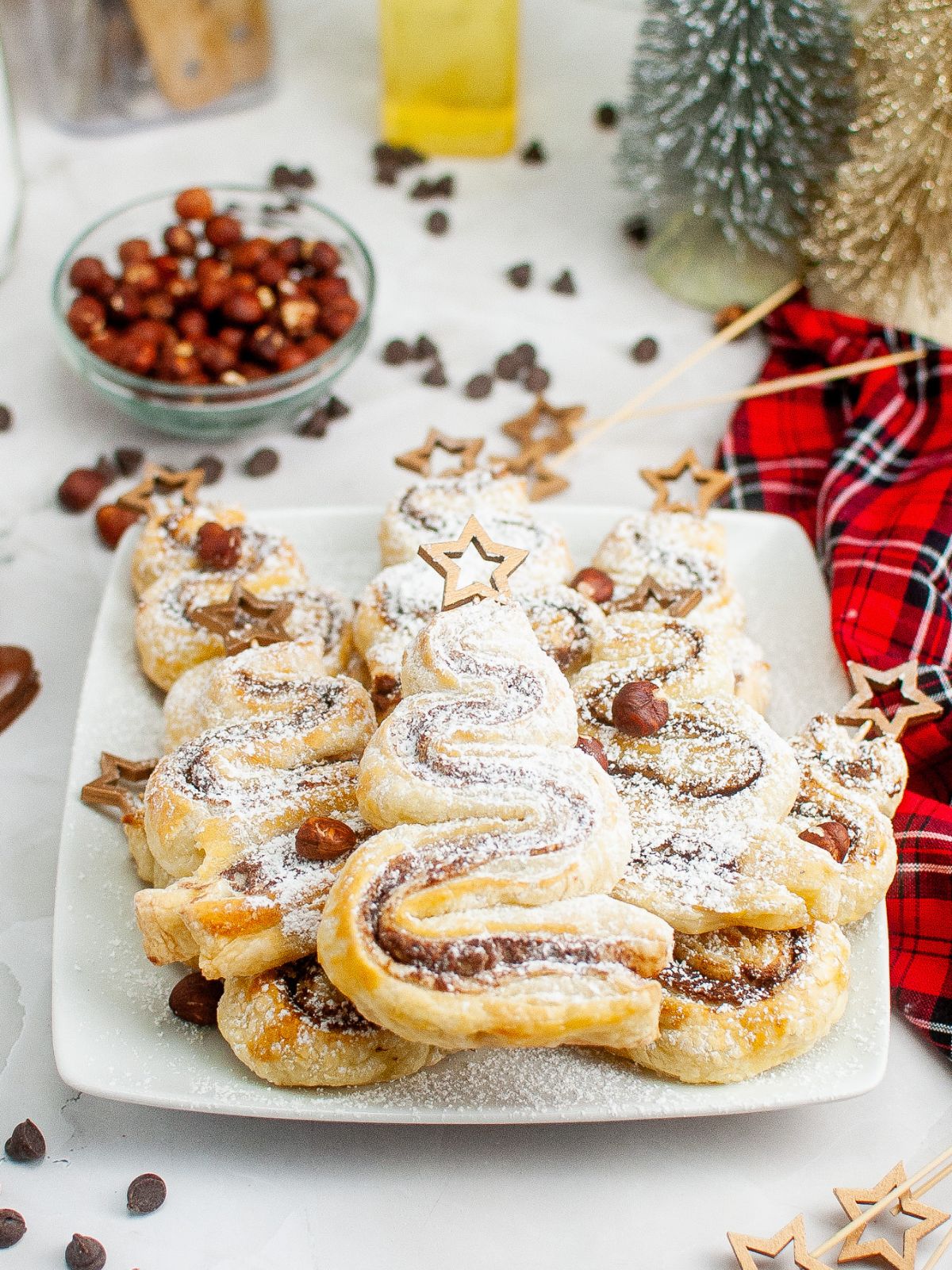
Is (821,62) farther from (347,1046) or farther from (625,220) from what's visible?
(347,1046)

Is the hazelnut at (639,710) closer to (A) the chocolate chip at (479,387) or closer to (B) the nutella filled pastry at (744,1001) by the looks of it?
(B) the nutella filled pastry at (744,1001)

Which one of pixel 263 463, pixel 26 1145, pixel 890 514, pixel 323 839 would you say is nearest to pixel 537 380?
pixel 263 463

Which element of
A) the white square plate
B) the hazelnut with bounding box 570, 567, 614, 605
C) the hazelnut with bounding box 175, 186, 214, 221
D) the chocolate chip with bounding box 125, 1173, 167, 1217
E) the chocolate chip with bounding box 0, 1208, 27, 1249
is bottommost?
the chocolate chip with bounding box 0, 1208, 27, 1249

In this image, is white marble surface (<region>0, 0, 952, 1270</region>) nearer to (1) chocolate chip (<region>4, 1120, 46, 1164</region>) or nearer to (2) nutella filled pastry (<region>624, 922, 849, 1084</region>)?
(1) chocolate chip (<region>4, 1120, 46, 1164</region>)

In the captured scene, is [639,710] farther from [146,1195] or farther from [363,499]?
[363,499]

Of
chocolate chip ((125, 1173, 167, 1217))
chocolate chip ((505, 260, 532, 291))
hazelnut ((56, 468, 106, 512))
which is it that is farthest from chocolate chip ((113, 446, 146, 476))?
chocolate chip ((125, 1173, 167, 1217))

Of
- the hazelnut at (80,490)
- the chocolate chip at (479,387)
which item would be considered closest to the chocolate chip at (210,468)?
the hazelnut at (80,490)
